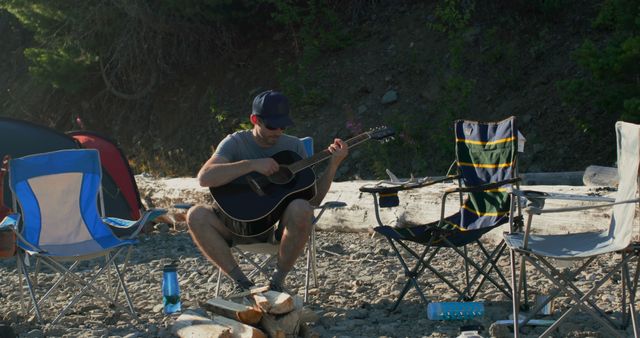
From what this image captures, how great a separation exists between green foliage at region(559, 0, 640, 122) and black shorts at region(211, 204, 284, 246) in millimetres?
3951

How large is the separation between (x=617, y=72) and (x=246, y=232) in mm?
4391

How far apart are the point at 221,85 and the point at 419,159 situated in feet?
14.5

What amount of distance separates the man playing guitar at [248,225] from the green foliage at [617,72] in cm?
385

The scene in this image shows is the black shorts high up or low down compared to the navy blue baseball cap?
down

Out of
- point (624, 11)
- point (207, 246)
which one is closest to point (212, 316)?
point (207, 246)

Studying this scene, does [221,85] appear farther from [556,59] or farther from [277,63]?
[556,59]

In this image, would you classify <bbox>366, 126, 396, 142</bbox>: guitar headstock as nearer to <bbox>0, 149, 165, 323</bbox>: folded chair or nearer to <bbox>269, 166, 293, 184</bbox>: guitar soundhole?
<bbox>269, 166, 293, 184</bbox>: guitar soundhole

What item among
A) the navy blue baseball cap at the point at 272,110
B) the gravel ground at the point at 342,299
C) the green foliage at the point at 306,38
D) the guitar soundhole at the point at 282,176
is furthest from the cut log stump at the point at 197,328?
the green foliage at the point at 306,38

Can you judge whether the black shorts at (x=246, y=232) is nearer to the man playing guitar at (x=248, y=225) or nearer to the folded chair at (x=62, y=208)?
the man playing guitar at (x=248, y=225)

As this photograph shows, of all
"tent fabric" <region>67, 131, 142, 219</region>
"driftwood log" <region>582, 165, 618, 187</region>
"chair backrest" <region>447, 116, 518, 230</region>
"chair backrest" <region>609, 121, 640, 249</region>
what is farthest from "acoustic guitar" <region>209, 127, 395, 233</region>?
"tent fabric" <region>67, 131, 142, 219</region>

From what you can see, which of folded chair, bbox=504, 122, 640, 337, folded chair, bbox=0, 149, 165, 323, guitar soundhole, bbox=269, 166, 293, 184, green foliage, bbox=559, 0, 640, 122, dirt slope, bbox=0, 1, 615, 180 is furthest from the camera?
dirt slope, bbox=0, 1, 615, 180

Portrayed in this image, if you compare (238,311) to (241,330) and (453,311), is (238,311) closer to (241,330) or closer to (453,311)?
(241,330)

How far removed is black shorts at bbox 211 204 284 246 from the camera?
5.00 metres

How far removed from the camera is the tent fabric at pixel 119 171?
852 cm
